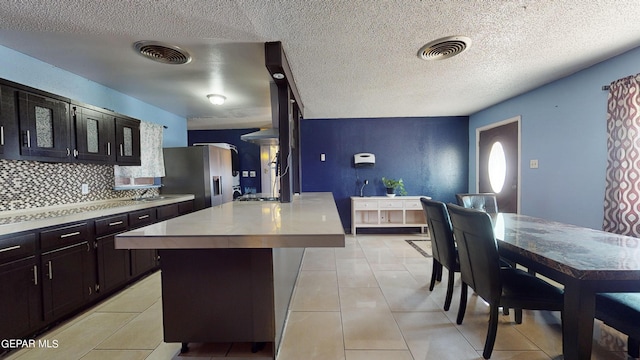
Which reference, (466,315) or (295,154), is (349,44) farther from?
(466,315)

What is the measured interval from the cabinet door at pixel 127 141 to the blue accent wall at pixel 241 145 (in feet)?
8.72

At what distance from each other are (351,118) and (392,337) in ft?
12.6

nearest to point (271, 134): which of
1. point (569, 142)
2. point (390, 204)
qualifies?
point (390, 204)

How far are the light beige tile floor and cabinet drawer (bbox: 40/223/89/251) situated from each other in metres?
0.64

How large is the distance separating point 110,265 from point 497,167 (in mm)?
5227

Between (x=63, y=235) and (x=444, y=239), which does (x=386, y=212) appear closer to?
(x=444, y=239)

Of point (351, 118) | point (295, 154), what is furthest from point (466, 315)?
point (351, 118)

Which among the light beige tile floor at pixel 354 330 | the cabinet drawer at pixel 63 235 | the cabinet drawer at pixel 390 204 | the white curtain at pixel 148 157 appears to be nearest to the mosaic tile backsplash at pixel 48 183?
the white curtain at pixel 148 157

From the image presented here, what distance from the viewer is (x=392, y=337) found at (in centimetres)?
174

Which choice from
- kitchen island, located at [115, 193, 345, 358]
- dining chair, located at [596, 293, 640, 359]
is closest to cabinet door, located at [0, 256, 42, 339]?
kitchen island, located at [115, 193, 345, 358]

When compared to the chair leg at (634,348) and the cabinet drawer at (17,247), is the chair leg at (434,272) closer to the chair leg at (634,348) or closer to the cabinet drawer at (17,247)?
the chair leg at (634,348)

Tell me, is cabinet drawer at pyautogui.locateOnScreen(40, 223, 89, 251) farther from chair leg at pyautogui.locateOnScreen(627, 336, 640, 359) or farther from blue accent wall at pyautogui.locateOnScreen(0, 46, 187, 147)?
chair leg at pyautogui.locateOnScreen(627, 336, 640, 359)

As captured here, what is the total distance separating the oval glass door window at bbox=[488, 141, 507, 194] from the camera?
384 cm

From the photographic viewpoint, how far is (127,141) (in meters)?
2.98
